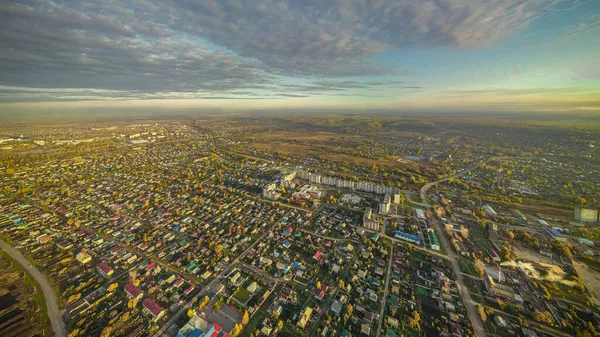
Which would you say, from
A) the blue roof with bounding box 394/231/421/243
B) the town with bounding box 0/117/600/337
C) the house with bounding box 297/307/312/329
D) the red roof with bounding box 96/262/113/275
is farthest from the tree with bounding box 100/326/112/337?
the blue roof with bounding box 394/231/421/243

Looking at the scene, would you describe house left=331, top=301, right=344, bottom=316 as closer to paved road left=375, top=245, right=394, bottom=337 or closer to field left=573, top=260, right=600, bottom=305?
paved road left=375, top=245, right=394, bottom=337

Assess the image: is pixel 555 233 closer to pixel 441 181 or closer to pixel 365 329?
pixel 441 181

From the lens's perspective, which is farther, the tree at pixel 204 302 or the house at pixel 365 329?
the tree at pixel 204 302

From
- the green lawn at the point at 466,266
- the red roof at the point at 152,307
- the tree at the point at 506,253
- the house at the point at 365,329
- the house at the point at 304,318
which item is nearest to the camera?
the house at the point at 365,329

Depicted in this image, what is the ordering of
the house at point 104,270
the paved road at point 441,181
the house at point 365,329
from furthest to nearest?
the paved road at point 441,181 < the house at point 104,270 < the house at point 365,329

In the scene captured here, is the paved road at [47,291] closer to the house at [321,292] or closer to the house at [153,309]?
the house at [153,309]

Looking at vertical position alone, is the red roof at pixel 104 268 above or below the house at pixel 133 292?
above

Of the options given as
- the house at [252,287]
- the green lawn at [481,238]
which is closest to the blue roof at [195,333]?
the house at [252,287]
